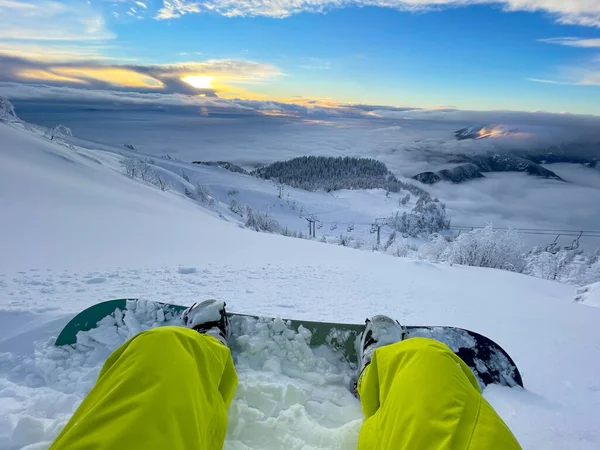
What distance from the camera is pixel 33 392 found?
186cm

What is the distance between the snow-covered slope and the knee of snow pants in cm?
47

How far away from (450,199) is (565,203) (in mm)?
40513

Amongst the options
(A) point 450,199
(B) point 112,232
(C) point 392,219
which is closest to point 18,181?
(B) point 112,232

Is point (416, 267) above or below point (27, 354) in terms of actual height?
below

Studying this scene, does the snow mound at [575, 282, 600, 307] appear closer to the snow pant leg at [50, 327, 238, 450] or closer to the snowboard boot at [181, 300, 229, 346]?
the snowboard boot at [181, 300, 229, 346]

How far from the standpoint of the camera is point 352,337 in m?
2.39

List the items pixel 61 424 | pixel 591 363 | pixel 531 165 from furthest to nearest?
1. pixel 531 165
2. pixel 591 363
3. pixel 61 424

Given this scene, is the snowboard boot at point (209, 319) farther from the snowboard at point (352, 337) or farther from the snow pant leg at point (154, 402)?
the snow pant leg at point (154, 402)

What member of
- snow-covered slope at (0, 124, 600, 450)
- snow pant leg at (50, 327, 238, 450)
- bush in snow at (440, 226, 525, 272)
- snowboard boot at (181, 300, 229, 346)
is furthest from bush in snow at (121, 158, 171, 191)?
snow pant leg at (50, 327, 238, 450)


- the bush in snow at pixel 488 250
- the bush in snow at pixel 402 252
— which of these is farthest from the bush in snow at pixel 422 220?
the bush in snow at pixel 488 250

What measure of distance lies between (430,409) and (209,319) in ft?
4.78

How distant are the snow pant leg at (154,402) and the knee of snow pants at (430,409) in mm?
635

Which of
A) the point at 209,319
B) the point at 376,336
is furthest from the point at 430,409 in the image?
the point at 209,319

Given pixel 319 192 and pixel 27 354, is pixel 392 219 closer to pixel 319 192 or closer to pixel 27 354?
pixel 319 192
